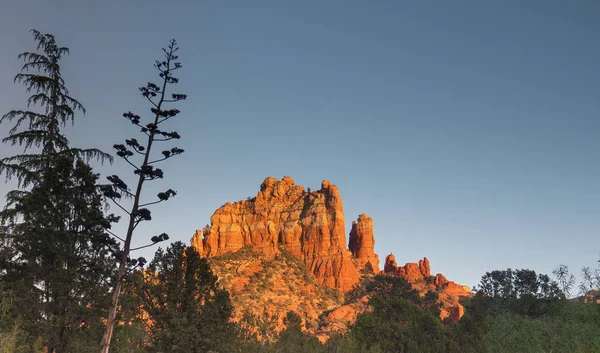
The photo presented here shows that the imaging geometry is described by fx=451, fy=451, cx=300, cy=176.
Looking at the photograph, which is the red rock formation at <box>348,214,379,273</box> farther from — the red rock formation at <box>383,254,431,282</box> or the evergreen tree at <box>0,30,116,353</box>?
the evergreen tree at <box>0,30,116,353</box>

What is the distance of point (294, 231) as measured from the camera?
468ft

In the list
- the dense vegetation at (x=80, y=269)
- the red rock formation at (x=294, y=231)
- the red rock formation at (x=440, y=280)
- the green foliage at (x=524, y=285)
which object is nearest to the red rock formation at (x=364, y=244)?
the red rock formation at (x=294, y=231)

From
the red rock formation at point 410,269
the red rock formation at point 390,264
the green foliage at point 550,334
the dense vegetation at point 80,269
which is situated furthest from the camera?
the red rock formation at point 390,264

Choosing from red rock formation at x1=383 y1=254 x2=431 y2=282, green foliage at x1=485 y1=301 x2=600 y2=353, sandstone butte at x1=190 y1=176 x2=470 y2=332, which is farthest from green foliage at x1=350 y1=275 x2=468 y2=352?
red rock formation at x1=383 y1=254 x2=431 y2=282

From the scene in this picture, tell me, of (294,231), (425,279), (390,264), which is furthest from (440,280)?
(294,231)

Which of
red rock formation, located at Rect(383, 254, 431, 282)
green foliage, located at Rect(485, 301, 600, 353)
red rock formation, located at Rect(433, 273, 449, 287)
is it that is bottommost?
green foliage, located at Rect(485, 301, 600, 353)

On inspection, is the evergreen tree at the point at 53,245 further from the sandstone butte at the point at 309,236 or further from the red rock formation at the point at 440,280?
the red rock formation at the point at 440,280

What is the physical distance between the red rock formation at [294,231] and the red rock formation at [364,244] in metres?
6.48

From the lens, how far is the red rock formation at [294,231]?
444 feet

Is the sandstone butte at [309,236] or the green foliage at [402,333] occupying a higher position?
the sandstone butte at [309,236]

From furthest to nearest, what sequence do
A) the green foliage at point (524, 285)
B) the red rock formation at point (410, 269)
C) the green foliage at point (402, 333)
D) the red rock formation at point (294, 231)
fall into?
1. the red rock formation at point (410, 269)
2. the red rock formation at point (294, 231)
3. the green foliage at point (524, 285)
4. the green foliage at point (402, 333)

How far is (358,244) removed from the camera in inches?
6004

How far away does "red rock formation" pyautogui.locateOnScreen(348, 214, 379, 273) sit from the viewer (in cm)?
14715

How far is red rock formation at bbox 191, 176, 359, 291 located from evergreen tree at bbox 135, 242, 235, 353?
11143 cm
